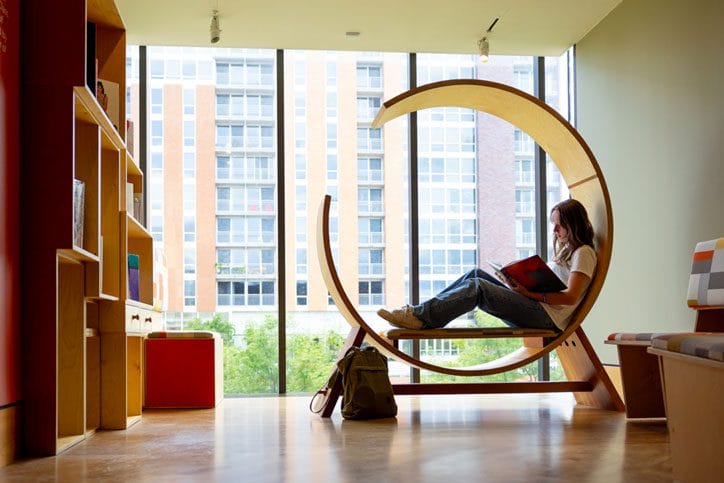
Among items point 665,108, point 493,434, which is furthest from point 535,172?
point 493,434

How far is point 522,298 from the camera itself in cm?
443

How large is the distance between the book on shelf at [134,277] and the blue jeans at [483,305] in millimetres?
1376

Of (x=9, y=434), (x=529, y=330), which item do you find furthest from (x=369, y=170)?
(x=9, y=434)

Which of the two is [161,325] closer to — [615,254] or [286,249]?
[286,249]

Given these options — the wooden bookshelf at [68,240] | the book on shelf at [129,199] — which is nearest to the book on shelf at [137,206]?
the book on shelf at [129,199]

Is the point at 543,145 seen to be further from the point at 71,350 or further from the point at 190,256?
the point at 71,350

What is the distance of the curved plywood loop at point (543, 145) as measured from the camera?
4.43 metres

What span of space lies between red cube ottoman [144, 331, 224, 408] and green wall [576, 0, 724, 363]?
8.29 feet

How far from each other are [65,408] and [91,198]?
0.80 m

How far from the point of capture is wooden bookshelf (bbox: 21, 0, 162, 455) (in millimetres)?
2992

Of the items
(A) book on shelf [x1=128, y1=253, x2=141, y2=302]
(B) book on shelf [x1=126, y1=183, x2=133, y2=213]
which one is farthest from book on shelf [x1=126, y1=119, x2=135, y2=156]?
(A) book on shelf [x1=128, y1=253, x2=141, y2=302]

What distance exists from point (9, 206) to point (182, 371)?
2.29 metres

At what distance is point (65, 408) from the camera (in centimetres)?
334

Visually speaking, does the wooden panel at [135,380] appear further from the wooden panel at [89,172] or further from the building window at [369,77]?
the building window at [369,77]
